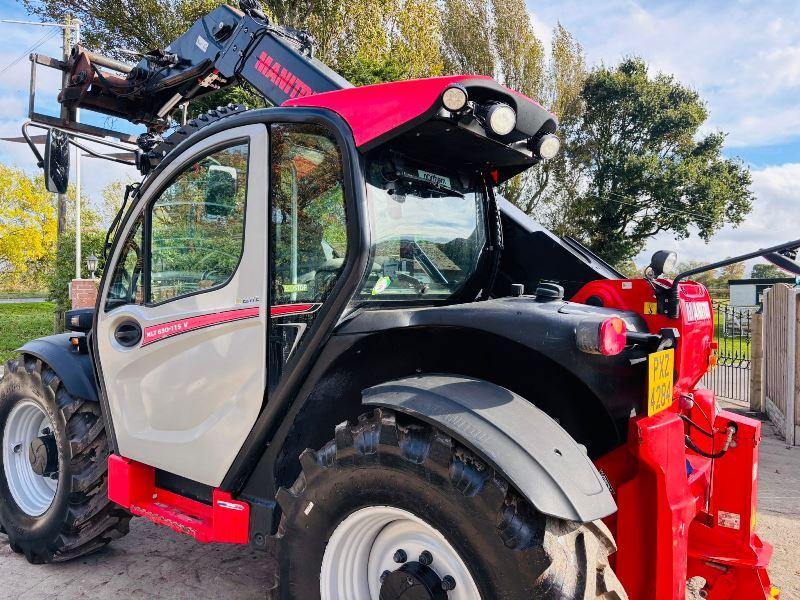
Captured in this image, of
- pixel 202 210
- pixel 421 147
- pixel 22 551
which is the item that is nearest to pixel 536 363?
pixel 421 147

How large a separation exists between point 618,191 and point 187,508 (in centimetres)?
2438

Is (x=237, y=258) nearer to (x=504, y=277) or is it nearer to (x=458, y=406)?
(x=458, y=406)

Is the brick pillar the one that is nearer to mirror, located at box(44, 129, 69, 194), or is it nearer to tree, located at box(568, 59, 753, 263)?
mirror, located at box(44, 129, 69, 194)

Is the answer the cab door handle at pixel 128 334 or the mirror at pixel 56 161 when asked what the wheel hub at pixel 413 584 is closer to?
the cab door handle at pixel 128 334

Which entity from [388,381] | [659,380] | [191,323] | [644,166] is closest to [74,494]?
[191,323]

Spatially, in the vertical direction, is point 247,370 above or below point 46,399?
above

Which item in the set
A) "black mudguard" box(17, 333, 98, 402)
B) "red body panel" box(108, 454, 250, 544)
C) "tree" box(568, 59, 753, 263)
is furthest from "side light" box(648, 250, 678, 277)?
"tree" box(568, 59, 753, 263)

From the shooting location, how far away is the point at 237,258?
281 centimetres

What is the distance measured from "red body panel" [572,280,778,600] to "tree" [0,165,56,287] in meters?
29.5

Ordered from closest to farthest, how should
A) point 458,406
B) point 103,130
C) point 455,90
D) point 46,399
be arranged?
point 458,406, point 455,90, point 46,399, point 103,130

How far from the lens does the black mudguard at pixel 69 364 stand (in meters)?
3.61

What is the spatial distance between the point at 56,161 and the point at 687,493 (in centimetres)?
373

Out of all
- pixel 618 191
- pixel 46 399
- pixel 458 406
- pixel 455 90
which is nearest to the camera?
pixel 458 406

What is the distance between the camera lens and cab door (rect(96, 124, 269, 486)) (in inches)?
108
